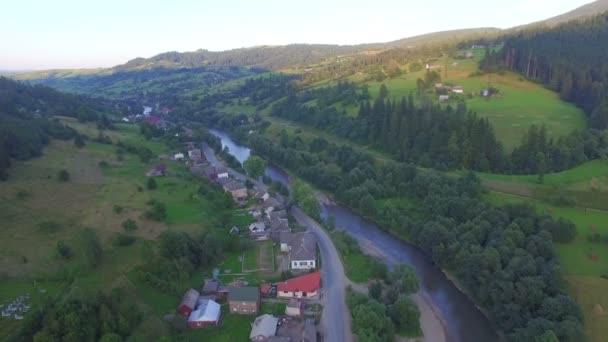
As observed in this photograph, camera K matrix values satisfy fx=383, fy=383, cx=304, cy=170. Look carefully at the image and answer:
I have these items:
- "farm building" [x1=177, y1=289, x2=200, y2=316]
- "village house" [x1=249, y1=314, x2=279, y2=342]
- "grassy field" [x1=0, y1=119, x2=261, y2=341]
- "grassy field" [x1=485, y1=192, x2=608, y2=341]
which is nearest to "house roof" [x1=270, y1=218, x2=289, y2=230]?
"grassy field" [x1=0, y1=119, x2=261, y2=341]

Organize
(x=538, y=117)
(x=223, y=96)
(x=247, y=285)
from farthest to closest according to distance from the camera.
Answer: (x=223, y=96), (x=538, y=117), (x=247, y=285)

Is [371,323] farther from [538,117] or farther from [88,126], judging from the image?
[88,126]

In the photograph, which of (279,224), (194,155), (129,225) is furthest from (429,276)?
(194,155)

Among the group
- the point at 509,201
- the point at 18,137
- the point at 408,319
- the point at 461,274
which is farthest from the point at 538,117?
the point at 18,137

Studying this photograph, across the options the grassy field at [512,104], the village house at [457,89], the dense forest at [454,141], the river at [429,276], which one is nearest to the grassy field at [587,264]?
the river at [429,276]

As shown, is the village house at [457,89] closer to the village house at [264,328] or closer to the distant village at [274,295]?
the distant village at [274,295]

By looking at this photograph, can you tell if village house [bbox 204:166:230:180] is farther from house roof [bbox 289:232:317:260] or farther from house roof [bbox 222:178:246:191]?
house roof [bbox 289:232:317:260]
